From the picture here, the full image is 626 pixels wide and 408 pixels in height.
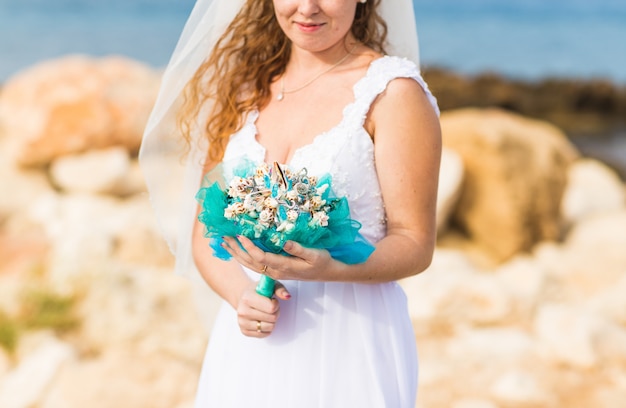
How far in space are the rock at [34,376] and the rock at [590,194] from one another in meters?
5.12

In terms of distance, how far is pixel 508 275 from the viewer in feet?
20.0

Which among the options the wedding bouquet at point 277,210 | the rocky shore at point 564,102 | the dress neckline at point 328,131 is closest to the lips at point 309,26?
the dress neckline at point 328,131

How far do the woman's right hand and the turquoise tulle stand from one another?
203 millimetres

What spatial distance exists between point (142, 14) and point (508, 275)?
12.6 metres

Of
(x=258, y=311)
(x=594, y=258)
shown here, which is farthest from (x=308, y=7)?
(x=594, y=258)

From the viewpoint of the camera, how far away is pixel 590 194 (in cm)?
882

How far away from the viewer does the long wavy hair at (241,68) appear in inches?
101

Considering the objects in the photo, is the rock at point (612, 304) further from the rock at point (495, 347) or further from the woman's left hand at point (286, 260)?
the woman's left hand at point (286, 260)

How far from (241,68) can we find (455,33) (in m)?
14.3

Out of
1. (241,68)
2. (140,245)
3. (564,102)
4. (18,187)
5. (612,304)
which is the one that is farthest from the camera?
(564,102)

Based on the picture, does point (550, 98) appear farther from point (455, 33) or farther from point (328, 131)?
point (328, 131)

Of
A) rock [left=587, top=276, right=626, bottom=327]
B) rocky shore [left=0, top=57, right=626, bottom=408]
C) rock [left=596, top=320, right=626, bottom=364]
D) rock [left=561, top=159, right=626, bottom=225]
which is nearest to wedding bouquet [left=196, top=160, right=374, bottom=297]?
rocky shore [left=0, top=57, right=626, bottom=408]

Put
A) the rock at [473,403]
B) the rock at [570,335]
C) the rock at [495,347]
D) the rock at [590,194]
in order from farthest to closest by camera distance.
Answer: the rock at [590,194]
the rock at [495,347]
the rock at [570,335]
the rock at [473,403]

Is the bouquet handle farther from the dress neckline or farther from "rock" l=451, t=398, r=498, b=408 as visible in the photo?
"rock" l=451, t=398, r=498, b=408
